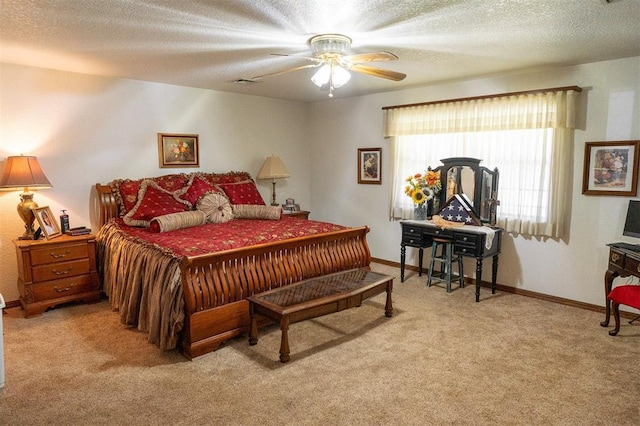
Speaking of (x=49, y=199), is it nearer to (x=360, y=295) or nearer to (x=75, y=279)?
(x=75, y=279)

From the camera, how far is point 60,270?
12.9ft

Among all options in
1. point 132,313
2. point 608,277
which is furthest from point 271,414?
point 608,277

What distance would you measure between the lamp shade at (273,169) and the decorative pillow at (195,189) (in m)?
0.97

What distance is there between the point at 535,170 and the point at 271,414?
361cm

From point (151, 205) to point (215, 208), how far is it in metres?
0.68

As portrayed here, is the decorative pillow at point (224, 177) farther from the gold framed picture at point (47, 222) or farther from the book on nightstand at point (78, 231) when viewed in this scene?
the gold framed picture at point (47, 222)

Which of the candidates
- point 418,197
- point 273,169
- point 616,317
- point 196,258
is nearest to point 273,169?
point 273,169

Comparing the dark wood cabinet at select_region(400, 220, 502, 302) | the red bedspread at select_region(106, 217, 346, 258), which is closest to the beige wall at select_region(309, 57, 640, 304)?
the dark wood cabinet at select_region(400, 220, 502, 302)

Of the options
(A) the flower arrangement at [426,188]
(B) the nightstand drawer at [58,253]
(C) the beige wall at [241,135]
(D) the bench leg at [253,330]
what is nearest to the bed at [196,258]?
(D) the bench leg at [253,330]

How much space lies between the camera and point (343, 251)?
4133mm

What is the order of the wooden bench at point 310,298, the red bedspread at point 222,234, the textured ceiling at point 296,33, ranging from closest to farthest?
the textured ceiling at point 296,33, the wooden bench at point 310,298, the red bedspread at point 222,234

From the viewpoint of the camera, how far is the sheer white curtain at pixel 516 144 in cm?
409

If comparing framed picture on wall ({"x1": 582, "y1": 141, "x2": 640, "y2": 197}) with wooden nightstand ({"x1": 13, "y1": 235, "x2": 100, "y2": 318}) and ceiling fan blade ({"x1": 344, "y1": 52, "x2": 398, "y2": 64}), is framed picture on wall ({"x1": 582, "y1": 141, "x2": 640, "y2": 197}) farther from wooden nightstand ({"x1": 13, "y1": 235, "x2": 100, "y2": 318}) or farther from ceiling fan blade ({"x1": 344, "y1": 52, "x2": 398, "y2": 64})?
wooden nightstand ({"x1": 13, "y1": 235, "x2": 100, "y2": 318})

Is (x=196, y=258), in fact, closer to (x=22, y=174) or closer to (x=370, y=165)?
(x=22, y=174)
